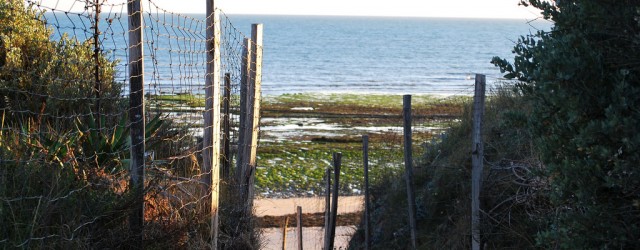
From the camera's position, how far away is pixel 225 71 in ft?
25.5

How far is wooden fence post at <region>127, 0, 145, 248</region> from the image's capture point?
492cm

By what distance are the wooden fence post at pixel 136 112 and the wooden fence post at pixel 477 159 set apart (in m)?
3.19

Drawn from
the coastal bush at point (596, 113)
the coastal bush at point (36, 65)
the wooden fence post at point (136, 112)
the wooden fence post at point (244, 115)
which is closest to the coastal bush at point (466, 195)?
the wooden fence post at point (244, 115)

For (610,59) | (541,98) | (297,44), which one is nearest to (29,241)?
(541,98)

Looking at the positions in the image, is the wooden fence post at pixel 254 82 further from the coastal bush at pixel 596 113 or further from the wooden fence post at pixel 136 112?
the coastal bush at pixel 596 113

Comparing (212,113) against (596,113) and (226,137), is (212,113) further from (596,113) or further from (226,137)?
(596,113)

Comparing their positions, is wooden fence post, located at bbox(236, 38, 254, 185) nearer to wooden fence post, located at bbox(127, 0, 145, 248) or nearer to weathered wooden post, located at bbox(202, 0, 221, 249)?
weathered wooden post, located at bbox(202, 0, 221, 249)

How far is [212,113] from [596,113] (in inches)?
125

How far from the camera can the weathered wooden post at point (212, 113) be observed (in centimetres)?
586

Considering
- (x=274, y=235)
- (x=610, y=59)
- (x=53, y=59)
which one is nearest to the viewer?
(x=610, y=59)

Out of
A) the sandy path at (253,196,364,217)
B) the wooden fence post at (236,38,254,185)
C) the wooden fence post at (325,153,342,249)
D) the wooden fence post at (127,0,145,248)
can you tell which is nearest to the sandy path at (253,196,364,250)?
the sandy path at (253,196,364,217)

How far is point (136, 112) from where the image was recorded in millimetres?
5031

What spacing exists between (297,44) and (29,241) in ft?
299

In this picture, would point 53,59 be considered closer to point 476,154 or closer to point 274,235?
point 274,235
